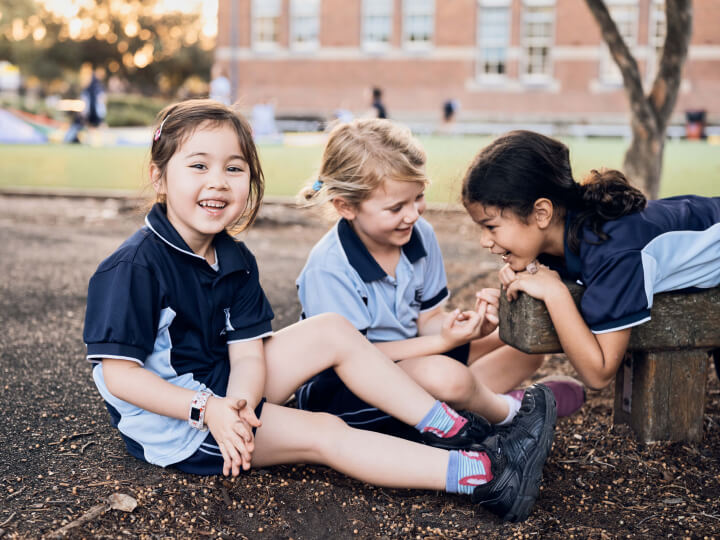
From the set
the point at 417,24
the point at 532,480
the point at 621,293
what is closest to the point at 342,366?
the point at 532,480

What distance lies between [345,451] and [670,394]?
1.16 metres

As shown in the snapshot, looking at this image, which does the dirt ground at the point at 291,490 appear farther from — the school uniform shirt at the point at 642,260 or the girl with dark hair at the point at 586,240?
the school uniform shirt at the point at 642,260

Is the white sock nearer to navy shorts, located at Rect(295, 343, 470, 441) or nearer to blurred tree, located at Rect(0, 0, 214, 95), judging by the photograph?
navy shorts, located at Rect(295, 343, 470, 441)

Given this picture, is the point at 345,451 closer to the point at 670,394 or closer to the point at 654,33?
the point at 670,394

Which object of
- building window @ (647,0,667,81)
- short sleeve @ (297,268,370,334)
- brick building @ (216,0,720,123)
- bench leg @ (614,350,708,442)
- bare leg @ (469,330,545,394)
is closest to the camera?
bench leg @ (614,350,708,442)

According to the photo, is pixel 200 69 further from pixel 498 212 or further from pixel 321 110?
pixel 498 212

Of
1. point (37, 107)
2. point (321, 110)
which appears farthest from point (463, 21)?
point (37, 107)

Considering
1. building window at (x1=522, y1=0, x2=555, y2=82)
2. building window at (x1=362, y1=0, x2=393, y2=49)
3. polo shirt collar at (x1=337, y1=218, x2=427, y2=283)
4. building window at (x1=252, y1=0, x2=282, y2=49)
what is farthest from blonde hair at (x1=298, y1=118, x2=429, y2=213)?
building window at (x1=252, y1=0, x2=282, y2=49)

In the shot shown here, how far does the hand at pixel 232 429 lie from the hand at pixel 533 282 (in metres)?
0.93

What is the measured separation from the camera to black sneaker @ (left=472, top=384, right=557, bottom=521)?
2.18 meters

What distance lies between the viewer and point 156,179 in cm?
250

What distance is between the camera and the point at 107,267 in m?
2.24

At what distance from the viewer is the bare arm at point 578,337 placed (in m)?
2.38

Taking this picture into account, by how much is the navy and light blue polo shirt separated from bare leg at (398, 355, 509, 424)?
226 mm
